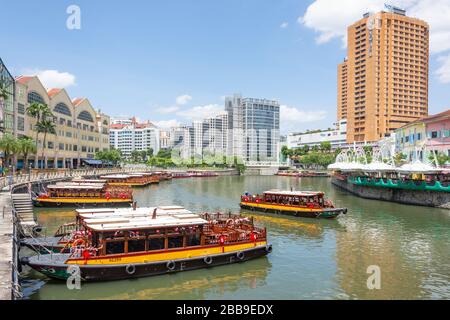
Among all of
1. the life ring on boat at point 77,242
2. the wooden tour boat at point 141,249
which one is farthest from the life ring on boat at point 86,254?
the life ring on boat at point 77,242

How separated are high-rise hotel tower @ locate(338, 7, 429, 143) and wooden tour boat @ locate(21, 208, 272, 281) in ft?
479

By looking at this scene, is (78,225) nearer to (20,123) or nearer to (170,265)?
(170,265)

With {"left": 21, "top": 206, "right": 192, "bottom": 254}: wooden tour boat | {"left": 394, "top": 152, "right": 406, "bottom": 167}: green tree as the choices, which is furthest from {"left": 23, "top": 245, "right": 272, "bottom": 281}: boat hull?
{"left": 394, "top": 152, "right": 406, "bottom": 167}: green tree

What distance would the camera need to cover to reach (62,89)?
100 metres

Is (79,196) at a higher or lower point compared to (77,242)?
higher

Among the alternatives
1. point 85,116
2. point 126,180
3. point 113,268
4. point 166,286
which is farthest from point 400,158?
point 85,116

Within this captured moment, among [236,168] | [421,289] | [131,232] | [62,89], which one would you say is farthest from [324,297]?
[236,168]

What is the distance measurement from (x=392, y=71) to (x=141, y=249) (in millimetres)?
155607

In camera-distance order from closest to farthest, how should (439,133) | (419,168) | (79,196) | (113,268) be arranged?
(113,268) → (79,196) → (419,168) → (439,133)

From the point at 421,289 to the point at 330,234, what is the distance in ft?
46.5

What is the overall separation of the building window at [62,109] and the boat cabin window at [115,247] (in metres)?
86.0

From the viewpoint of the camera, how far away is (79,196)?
49.8 m

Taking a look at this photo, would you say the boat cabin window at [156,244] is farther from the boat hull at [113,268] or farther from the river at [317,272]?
the river at [317,272]
